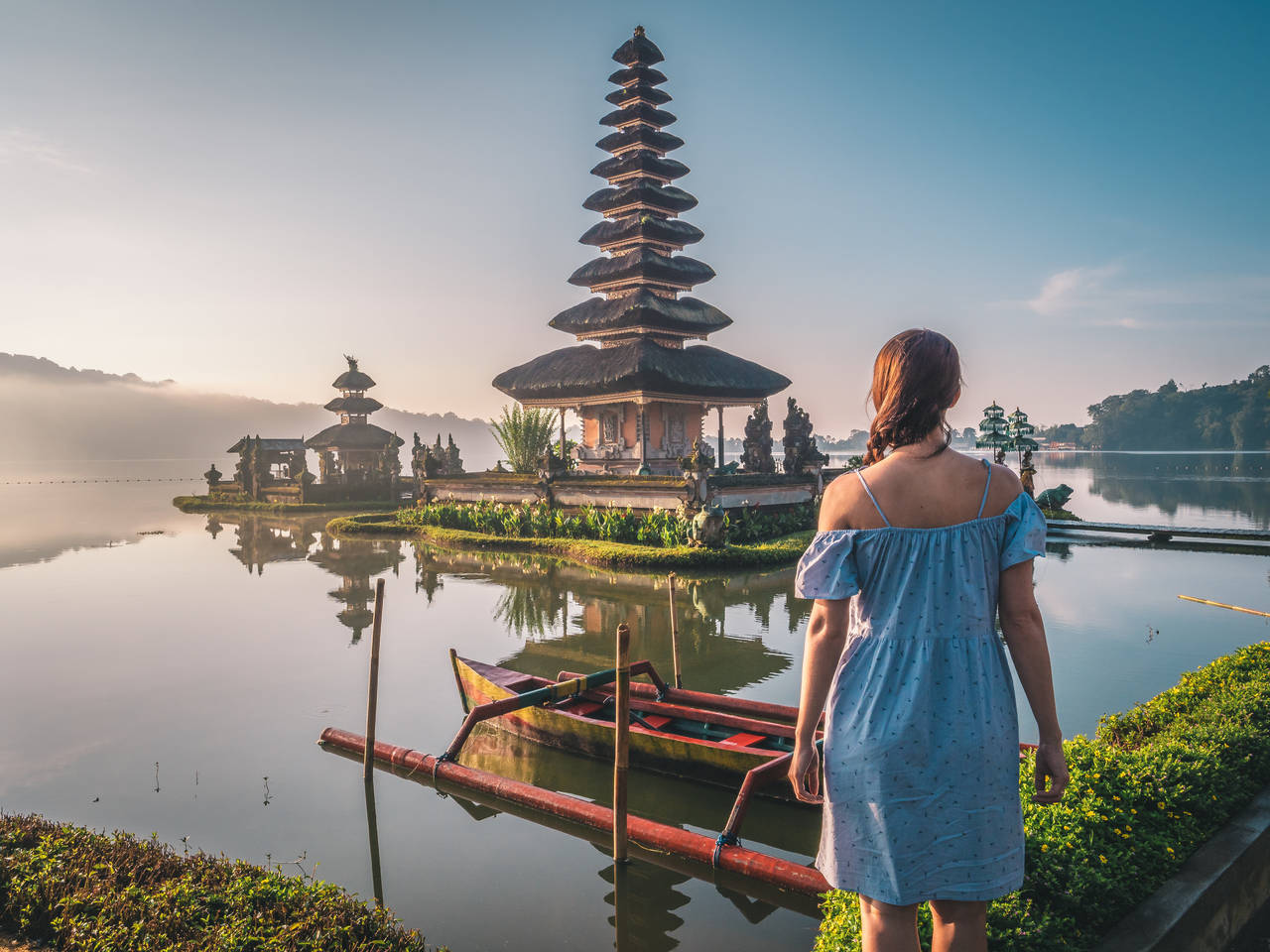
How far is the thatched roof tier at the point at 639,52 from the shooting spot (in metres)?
33.7

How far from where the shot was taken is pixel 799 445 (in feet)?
88.2

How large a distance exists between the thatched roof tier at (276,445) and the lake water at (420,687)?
24.3 meters

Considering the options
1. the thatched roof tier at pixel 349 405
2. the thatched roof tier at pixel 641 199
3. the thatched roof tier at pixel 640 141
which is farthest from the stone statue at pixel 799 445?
the thatched roof tier at pixel 349 405

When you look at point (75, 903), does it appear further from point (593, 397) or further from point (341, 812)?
point (593, 397)

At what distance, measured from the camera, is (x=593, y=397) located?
2980 centimetres

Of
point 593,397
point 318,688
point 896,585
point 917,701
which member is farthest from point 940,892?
point 593,397

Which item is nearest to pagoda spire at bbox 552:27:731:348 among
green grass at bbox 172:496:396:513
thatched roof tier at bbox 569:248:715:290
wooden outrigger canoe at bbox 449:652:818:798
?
thatched roof tier at bbox 569:248:715:290

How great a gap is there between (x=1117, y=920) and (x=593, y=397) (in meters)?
27.0

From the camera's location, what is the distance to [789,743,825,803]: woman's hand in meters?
2.53

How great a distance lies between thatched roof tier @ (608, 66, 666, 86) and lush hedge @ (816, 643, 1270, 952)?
111ft

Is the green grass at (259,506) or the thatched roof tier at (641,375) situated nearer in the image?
the thatched roof tier at (641,375)

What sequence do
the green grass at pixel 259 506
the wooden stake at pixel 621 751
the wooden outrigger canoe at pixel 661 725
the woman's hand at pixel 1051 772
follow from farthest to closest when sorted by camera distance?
the green grass at pixel 259 506
the wooden outrigger canoe at pixel 661 725
the wooden stake at pixel 621 751
the woman's hand at pixel 1051 772

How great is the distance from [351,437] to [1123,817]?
157ft

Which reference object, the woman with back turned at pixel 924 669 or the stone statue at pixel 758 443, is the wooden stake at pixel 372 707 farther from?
the stone statue at pixel 758 443
